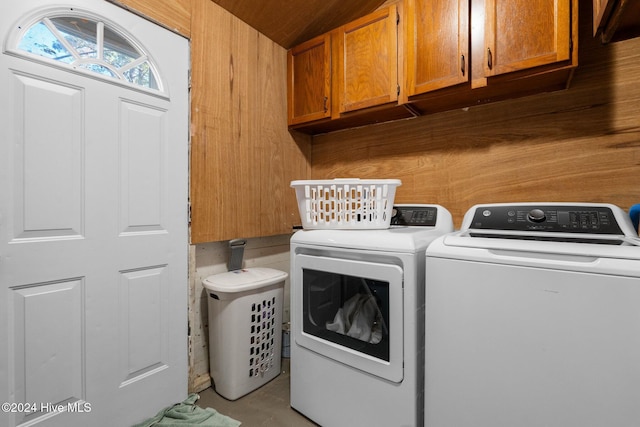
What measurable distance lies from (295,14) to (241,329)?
205 centimetres

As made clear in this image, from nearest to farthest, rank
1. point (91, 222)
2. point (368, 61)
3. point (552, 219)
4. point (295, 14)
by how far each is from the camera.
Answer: point (552, 219), point (91, 222), point (368, 61), point (295, 14)

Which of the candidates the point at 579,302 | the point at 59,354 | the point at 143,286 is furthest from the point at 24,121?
the point at 579,302

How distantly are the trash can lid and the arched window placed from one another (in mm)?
1112

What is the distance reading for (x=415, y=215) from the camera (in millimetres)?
1767

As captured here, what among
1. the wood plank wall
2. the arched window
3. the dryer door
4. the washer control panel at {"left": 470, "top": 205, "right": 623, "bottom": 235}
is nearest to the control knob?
the washer control panel at {"left": 470, "top": 205, "right": 623, "bottom": 235}

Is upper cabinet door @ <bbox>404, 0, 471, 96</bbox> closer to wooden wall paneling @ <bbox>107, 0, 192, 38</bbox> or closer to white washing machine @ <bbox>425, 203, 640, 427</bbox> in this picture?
white washing machine @ <bbox>425, 203, 640, 427</bbox>

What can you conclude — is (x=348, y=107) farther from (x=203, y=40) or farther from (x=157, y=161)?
(x=157, y=161)

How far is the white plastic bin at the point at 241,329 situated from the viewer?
68.8 inches

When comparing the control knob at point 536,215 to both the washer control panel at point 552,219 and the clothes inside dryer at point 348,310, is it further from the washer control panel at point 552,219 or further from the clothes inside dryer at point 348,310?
the clothes inside dryer at point 348,310

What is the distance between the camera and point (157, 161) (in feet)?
5.25

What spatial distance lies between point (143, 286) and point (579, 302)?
1802 mm

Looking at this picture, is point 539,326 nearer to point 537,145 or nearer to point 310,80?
point 537,145

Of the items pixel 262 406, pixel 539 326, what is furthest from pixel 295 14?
pixel 262 406

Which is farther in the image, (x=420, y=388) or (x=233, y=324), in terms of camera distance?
(x=233, y=324)
